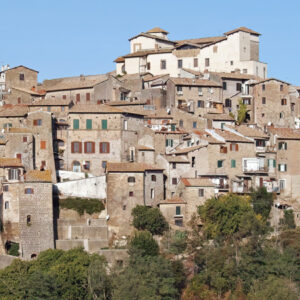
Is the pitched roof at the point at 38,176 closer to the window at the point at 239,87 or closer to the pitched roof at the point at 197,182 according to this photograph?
the pitched roof at the point at 197,182

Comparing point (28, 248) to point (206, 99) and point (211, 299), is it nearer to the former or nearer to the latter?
point (211, 299)

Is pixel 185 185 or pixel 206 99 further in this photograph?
pixel 206 99

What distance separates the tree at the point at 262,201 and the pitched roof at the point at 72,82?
21921 millimetres

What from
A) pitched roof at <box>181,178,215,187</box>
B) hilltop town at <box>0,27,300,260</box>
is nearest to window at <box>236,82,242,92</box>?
hilltop town at <box>0,27,300,260</box>

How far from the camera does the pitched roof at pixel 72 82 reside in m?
89.1

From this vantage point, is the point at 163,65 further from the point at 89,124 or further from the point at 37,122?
the point at 37,122

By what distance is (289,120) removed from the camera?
287 feet

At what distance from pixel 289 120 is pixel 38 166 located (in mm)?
26326

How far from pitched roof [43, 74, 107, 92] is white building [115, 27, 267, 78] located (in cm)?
552

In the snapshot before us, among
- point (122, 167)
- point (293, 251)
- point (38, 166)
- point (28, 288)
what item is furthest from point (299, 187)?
point (28, 288)

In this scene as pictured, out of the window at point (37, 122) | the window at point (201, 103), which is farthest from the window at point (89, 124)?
the window at point (201, 103)

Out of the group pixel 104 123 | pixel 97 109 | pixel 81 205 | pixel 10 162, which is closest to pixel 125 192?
pixel 81 205

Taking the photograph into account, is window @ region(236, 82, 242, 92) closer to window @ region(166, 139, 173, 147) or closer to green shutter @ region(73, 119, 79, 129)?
window @ region(166, 139, 173, 147)

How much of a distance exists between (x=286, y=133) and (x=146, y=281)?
23586 millimetres
